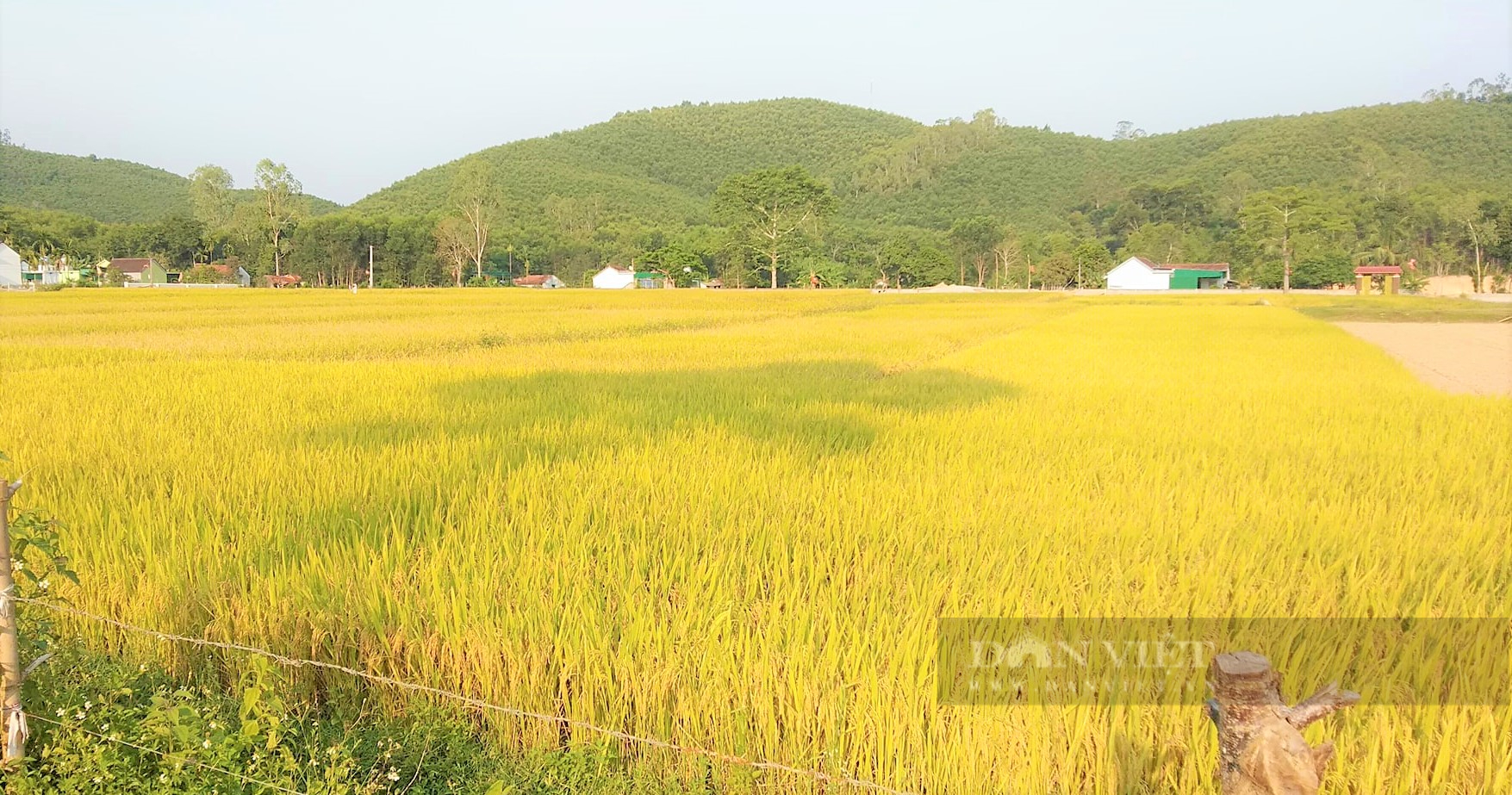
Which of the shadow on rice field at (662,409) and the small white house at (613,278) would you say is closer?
the shadow on rice field at (662,409)

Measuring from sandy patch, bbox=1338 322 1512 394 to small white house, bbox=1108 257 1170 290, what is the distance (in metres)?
47.2

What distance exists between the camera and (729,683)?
191 cm

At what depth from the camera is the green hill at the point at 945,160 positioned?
293 ft

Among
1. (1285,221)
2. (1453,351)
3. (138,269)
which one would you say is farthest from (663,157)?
(1453,351)

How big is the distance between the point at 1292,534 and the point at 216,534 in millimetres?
3803

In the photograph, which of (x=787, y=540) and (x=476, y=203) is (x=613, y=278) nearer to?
(x=476, y=203)

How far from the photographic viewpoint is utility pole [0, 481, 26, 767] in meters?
1.73

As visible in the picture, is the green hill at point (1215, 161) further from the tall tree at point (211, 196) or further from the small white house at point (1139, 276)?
the tall tree at point (211, 196)

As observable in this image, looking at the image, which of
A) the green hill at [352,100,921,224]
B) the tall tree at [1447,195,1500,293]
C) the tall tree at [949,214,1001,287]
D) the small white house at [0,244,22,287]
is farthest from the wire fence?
the green hill at [352,100,921,224]

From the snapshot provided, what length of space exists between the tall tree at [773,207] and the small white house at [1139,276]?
79.6 ft

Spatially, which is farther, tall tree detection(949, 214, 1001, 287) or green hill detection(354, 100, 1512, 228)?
green hill detection(354, 100, 1512, 228)

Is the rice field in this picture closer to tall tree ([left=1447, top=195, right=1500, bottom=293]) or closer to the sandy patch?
the sandy patch

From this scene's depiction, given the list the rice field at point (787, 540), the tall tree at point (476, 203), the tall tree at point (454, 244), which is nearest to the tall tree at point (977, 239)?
the tall tree at point (476, 203)

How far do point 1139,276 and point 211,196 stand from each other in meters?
77.8
